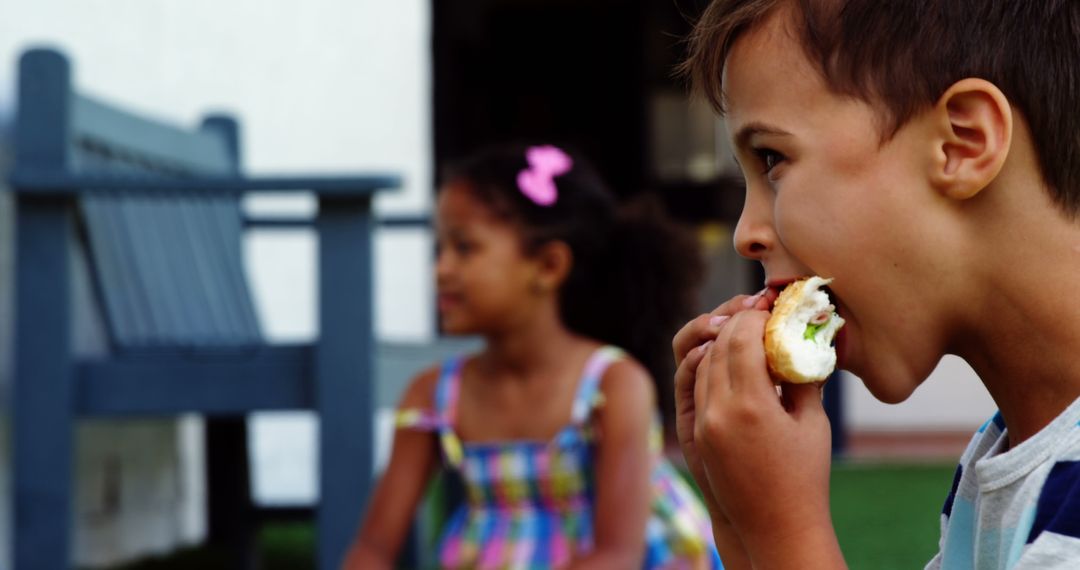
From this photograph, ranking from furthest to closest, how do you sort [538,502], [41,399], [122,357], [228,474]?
[228,474]
[122,357]
[538,502]
[41,399]

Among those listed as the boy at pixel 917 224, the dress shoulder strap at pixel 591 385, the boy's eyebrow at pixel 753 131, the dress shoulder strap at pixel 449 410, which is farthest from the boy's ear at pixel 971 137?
the dress shoulder strap at pixel 449 410

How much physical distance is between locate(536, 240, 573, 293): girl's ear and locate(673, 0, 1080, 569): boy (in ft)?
6.65

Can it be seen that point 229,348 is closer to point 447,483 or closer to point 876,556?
point 447,483

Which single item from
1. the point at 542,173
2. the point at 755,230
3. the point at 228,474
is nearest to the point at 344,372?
the point at 542,173

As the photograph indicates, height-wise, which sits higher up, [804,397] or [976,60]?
[976,60]

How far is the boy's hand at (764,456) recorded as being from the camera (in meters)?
1.24

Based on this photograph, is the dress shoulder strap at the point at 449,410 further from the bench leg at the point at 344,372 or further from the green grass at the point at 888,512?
the green grass at the point at 888,512

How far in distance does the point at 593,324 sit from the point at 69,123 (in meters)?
1.23

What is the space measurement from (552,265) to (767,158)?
206 centimetres

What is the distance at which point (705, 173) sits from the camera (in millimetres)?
10883

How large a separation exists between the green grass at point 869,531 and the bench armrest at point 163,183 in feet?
5.05

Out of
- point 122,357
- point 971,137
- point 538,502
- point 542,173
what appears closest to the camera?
point 971,137

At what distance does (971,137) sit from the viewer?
4.06ft

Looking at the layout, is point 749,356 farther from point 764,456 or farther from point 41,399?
point 41,399
